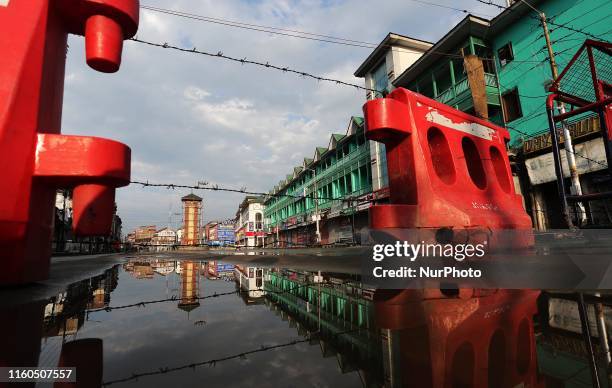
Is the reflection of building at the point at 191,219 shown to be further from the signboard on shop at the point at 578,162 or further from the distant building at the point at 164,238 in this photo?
the signboard on shop at the point at 578,162

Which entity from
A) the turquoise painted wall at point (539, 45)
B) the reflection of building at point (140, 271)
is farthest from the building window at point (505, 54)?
the reflection of building at point (140, 271)

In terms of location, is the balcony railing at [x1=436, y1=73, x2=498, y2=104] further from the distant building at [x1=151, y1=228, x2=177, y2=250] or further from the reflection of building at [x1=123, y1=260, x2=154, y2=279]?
the distant building at [x1=151, y1=228, x2=177, y2=250]

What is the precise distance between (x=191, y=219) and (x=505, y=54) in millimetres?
70882

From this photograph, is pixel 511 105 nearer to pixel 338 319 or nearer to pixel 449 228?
pixel 449 228

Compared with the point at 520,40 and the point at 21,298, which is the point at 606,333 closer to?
the point at 21,298

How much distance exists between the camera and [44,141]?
3.51m

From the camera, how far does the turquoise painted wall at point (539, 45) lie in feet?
41.5

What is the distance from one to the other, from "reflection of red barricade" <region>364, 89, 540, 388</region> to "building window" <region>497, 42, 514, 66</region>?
33.3ft

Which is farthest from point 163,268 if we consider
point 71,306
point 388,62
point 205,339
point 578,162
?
point 388,62

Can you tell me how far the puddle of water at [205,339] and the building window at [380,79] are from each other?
21106 mm

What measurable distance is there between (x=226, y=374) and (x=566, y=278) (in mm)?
4208

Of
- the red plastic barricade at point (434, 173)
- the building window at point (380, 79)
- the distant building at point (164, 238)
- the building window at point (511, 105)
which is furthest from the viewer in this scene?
the distant building at point (164, 238)

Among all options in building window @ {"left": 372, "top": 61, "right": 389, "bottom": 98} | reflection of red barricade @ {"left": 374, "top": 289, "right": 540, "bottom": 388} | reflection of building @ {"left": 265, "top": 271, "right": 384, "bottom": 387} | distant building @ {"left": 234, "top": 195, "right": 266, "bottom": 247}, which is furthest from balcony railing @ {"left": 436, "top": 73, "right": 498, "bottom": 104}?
distant building @ {"left": 234, "top": 195, "right": 266, "bottom": 247}

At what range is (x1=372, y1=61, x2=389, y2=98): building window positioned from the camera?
22039 mm
